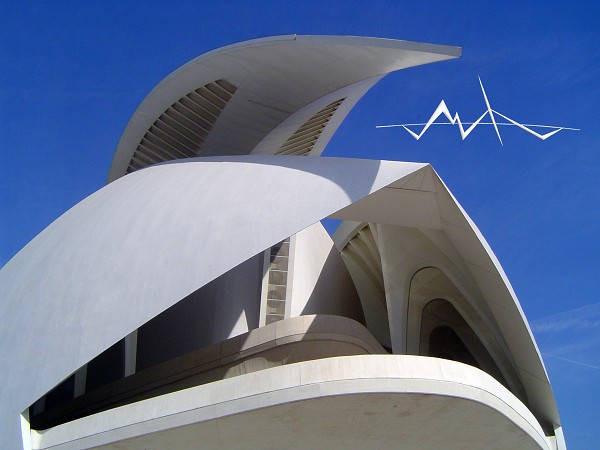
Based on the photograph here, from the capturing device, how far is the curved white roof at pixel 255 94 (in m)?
12.8

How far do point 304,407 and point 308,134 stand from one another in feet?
28.3

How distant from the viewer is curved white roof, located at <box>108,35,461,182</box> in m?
12.8

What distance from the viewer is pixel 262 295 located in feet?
48.6

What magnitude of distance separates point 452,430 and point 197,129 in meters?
9.58

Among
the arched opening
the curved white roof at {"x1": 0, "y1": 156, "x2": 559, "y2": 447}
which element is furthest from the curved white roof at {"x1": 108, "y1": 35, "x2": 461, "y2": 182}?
the arched opening

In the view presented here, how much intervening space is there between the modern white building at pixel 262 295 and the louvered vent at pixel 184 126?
5cm

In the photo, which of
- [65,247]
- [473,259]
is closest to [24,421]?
[65,247]

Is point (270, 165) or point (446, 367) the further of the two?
point (270, 165)

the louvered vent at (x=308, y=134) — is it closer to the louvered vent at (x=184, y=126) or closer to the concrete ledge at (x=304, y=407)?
the louvered vent at (x=184, y=126)

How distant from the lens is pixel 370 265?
779 inches

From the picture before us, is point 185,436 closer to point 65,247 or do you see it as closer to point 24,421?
point 24,421

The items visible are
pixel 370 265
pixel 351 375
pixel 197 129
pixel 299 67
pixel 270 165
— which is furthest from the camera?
pixel 370 265

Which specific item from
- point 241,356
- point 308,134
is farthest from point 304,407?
point 308,134

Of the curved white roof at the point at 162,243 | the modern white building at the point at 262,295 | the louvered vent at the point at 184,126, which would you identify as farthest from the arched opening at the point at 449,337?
the louvered vent at the point at 184,126
